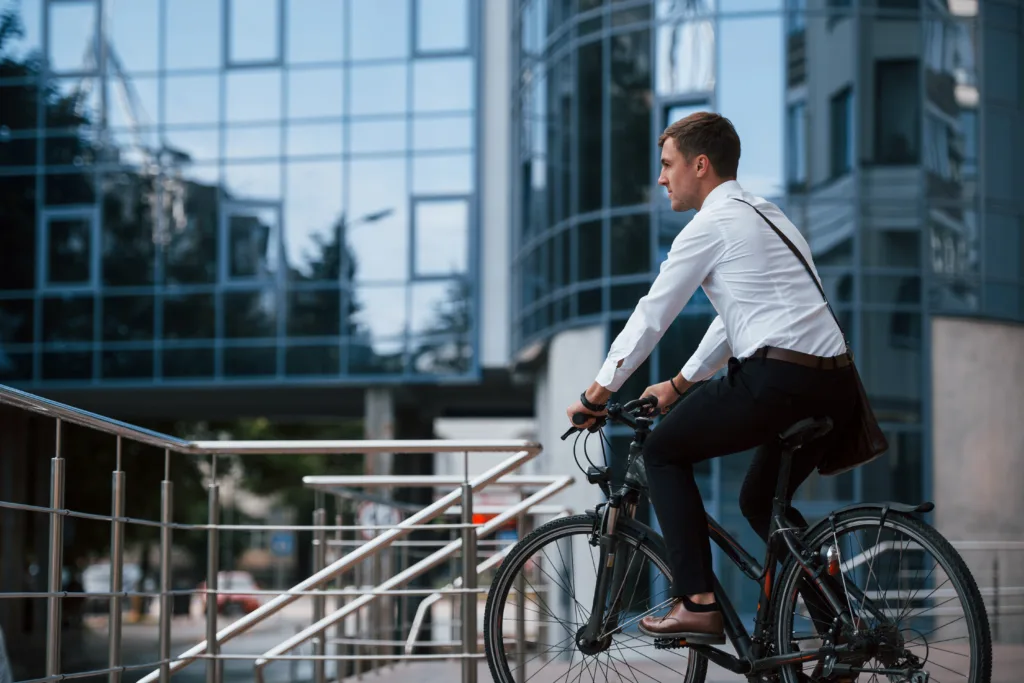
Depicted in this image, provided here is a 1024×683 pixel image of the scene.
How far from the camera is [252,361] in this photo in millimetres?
28109

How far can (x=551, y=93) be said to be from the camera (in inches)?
912

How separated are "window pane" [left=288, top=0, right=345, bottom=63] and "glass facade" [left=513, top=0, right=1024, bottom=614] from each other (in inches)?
322

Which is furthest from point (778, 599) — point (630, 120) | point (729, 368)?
point (630, 120)

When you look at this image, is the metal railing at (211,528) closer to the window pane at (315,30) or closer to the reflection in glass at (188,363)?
the reflection in glass at (188,363)

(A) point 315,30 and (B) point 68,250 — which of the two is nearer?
(A) point 315,30

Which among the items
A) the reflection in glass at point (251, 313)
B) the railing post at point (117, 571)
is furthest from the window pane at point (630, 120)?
the railing post at point (117, 571)

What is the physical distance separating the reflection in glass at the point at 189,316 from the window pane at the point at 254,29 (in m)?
4.52

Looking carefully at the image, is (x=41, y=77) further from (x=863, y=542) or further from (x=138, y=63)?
(x=863, y=542)

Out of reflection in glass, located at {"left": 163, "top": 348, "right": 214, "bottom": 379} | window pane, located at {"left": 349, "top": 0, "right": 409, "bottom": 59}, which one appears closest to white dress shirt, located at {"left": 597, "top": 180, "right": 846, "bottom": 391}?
window pane, located at {"left": 349, "top": 0, "right": 409, "bottom": 59}

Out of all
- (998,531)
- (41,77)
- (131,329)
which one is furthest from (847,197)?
(41,77)

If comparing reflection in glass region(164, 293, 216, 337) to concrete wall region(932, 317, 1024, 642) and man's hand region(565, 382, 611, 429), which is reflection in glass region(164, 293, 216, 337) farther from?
man's hand region(565, 382, 611, 429)

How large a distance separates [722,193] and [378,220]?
23.5 metres

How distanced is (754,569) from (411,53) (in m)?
24.0

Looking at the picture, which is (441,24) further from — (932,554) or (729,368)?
(932,554)
